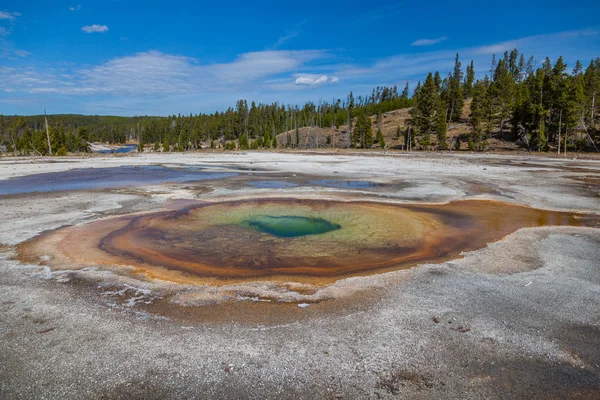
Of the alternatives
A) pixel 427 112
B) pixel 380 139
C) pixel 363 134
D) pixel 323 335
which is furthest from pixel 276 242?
pixel 363 134

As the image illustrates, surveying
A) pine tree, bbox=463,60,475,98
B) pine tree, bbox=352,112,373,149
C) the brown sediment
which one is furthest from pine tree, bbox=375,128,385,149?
the brown sediment

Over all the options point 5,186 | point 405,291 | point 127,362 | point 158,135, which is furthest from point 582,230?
point 158,135

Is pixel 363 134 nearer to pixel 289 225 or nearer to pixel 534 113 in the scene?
pixel 534 113

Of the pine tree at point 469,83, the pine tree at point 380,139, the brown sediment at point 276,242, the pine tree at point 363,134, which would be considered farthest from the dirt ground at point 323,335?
the pine tree at point 469,83

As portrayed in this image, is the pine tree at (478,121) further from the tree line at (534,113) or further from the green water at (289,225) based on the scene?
the green water at (289,225)

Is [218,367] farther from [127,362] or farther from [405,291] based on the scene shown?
[405,291]

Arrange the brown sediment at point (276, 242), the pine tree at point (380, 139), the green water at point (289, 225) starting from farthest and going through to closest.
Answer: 1. the pine tree at point (380, 139)
2. the green water at point (289, 225)
3. the brown sediment at point (276, 242)
